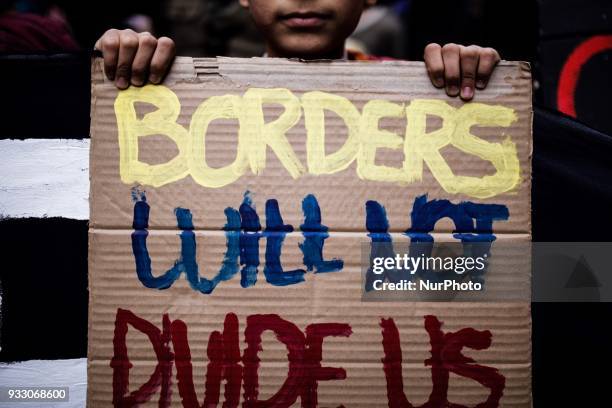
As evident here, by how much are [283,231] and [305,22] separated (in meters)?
0.49

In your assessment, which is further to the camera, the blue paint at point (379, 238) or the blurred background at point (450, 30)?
the blurred background at point (450, 30)

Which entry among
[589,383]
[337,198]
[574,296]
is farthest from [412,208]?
[589,383]

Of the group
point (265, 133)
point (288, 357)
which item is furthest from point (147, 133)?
point (288, 357)

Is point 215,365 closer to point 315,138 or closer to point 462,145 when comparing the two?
point 315,138

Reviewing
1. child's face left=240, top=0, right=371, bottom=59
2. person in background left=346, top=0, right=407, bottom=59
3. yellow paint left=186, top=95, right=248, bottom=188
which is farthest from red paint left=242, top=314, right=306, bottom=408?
person in background left=346, top=0, right=407, bottom=59

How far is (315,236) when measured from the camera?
81 centimetres

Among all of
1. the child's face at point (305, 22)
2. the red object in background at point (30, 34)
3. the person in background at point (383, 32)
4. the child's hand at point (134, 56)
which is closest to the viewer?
the child's hand at point (134, 56)

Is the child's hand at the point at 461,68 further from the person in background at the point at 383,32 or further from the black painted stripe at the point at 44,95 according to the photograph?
the person in background at the point at 383,32

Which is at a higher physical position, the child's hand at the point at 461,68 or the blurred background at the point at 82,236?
the child's hand at the point at 461,68

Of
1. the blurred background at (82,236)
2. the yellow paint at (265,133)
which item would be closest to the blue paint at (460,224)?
the blurred background at (82,236)

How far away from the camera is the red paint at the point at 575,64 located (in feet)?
4.35

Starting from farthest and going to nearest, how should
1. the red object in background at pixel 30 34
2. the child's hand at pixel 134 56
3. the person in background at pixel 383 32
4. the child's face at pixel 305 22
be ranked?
the person in background at pixel 383 32 < the red object in background at pixel 30 34 < the child's face at pixel 305 22 < the child's hand at pixel 134 56

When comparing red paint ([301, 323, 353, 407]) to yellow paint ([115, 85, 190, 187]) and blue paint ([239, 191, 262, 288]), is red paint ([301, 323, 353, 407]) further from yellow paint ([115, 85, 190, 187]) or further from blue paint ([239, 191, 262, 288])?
yellow paint ([115, 85, 190, 187])

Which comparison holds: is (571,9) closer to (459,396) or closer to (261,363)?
(459,396)
